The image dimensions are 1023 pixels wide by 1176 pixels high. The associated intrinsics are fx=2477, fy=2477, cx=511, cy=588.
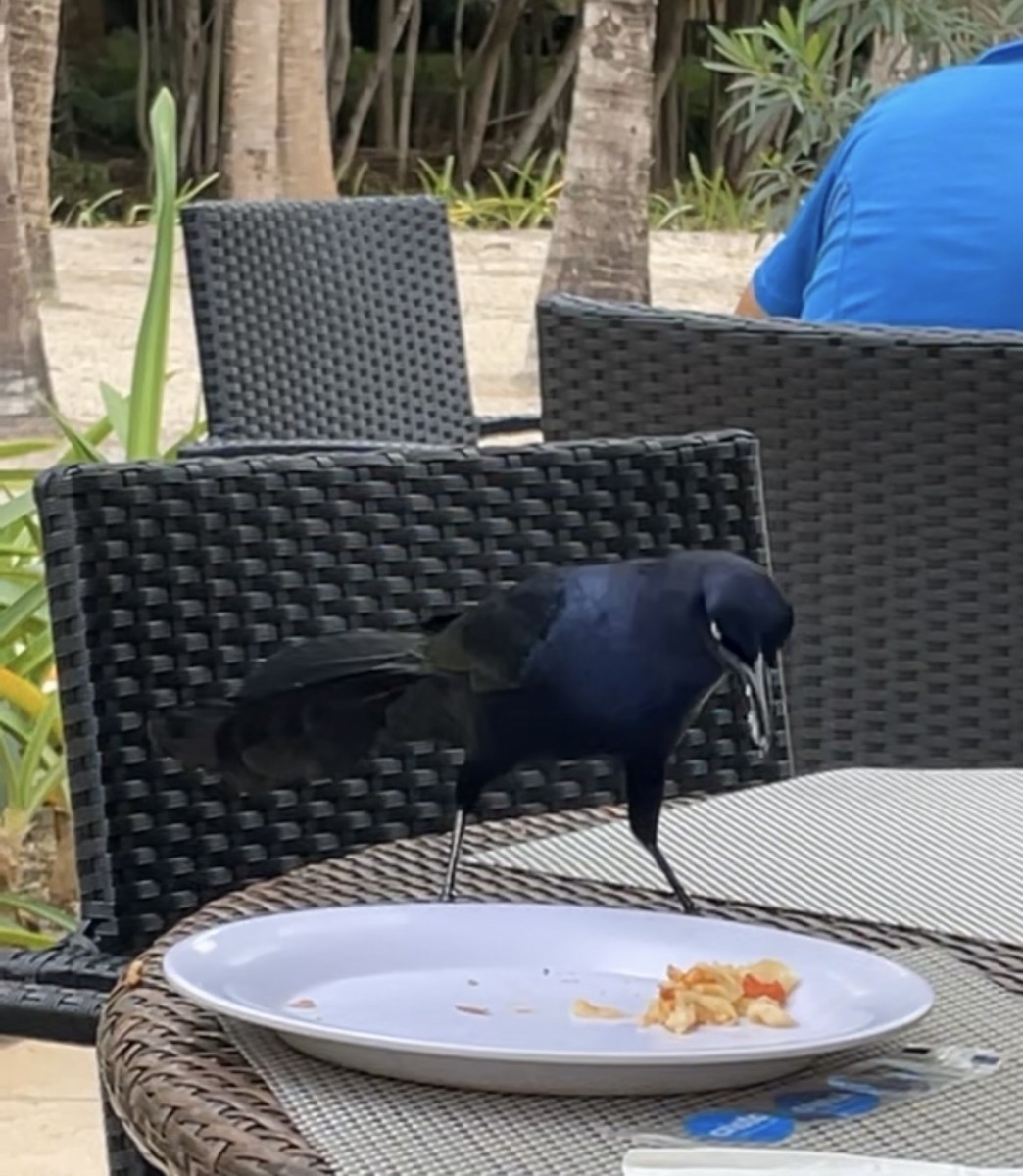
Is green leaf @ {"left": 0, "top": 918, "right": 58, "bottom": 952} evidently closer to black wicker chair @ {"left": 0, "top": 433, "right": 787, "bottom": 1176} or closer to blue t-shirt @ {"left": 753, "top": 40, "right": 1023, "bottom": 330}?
blue t-shirt @ {"left": 753, "top": 40, "right": 1023, "bottom": 330}

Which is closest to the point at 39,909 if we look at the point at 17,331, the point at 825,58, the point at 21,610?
the point at 21,610

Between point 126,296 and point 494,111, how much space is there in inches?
183

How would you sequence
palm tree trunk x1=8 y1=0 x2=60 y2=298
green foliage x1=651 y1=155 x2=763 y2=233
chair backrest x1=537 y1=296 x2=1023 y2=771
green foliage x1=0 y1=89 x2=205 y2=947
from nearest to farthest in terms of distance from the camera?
chair backrest x1=537 y1=296 x2=1023 y2=771, green foliage x1=0 y1=89 x2=205 y2=947, palm tree trunk x1=8 y1=0 x2=60 y2=298, green foliage x1=651 y1=155 x2=763 y2=233

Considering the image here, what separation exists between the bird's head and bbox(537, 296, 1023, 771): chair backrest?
91 centimetres

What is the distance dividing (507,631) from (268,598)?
0.37m

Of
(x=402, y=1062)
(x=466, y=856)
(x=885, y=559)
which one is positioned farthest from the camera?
(x=885, y=559)

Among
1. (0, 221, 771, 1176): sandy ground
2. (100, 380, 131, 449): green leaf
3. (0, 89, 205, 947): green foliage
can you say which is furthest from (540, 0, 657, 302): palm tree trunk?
(0, 89, 205, 947): green foliage

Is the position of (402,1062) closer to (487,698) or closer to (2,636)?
(487,698)

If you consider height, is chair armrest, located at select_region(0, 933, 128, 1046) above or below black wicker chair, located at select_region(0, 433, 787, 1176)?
below

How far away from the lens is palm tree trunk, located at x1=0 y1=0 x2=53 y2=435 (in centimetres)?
554

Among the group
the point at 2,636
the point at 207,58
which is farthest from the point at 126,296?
the point at 2,636

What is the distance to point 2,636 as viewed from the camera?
9.33 feet

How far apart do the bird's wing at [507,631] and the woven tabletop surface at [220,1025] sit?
143mm

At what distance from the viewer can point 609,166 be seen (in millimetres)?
6465
